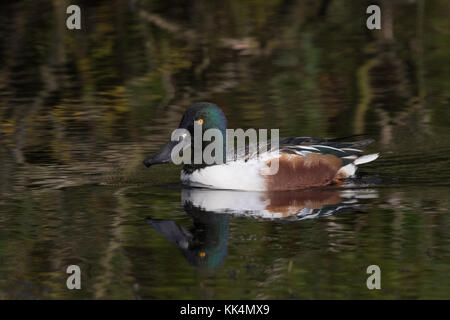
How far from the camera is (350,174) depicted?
34.9 feet

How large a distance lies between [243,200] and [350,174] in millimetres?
1483

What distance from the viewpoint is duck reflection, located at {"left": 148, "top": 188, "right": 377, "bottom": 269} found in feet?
26.5

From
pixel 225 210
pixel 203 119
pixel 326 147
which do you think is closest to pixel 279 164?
pixel 326 147

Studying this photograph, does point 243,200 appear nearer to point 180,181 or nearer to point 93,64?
point 180,181

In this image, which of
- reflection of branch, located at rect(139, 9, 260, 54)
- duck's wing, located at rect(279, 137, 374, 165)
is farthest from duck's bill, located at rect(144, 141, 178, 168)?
reflection of branch, located at rect(139, 9, 260, 54)

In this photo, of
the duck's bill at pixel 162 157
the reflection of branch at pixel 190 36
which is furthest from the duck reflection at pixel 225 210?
the reflection of branch at pixel 190 36

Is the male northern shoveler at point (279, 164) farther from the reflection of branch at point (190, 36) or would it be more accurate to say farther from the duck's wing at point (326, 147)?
the reflection of branch at point (190, 36)

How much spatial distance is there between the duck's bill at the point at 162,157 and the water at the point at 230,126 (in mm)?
283

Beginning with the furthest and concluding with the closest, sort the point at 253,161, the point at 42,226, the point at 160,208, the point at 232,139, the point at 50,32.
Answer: the point at 50,32 → the point at 232,139 → the point at 253,161 → the point at 160,208 → the point at 42,226

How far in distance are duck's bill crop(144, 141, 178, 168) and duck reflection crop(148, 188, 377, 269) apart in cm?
37

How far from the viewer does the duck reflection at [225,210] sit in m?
8.07
